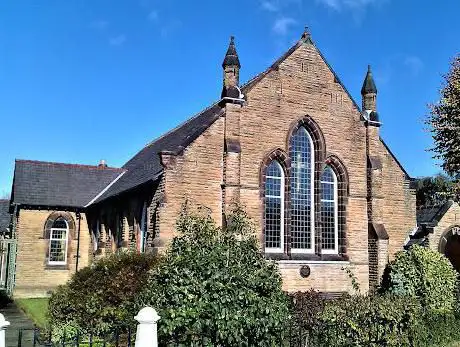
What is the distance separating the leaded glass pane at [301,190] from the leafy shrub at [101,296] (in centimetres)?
840

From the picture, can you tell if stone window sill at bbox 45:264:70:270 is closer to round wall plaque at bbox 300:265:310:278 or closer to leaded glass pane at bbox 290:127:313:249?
leaded glass pane at bbox 290:127:313:249

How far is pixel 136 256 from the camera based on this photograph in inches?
650

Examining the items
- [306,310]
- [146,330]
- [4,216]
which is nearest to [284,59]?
[306,310]

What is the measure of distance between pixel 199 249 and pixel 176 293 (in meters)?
1.17

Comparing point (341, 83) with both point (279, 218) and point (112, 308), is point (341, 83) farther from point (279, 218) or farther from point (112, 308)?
point (112, 308)

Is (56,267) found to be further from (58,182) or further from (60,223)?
(58,182)

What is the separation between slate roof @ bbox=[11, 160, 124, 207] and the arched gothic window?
17792 millimetres

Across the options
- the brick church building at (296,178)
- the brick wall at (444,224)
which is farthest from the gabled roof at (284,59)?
the brick wall at (444,224)

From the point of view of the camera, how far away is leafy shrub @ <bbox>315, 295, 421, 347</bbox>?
493 inches

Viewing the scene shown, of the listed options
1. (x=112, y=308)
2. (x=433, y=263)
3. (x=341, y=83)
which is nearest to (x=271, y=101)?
(x=341, y=83)

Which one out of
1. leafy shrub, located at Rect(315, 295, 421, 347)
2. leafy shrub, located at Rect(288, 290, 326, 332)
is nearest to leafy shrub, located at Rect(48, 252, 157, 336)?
leafy shrub, located at Rect(288, 290, 326, 332)

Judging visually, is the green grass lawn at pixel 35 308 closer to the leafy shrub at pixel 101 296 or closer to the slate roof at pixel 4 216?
the leafy shrub at pixel 101 296

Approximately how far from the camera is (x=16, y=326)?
1970 centimetres

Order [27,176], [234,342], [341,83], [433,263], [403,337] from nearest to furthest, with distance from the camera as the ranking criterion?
[234,342], [403,337], [433,263], [341,83], [27,176]
